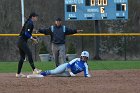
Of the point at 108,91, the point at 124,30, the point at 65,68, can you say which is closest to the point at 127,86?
the point at 108,91

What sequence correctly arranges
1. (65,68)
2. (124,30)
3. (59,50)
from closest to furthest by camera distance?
1. (65,68)
2. (59,50)
3. (124,30)

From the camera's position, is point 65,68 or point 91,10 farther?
point 91,10

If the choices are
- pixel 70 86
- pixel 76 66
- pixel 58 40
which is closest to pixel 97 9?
pixel 58 40

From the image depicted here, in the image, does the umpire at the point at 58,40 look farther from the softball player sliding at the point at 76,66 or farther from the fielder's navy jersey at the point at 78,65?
the fielder's navy jersey at the point at 78,65

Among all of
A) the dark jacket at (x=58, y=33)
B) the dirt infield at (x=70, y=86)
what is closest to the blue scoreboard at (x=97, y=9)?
the dark jacket at (x=58, y=33)

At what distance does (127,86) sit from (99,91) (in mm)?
1202

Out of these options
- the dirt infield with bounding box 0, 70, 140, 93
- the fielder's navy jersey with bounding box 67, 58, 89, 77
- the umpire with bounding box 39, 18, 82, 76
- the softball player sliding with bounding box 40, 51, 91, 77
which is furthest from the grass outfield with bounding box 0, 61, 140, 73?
the dirt infield with bounding box 0, 70, 140, 93

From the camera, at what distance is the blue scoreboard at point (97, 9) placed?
27672 mm

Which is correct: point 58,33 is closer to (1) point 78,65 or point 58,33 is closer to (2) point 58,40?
(2) point 58,40

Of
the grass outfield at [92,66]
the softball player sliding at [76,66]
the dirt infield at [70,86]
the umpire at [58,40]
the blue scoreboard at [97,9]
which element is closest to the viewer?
the dirt infield at [70,86]

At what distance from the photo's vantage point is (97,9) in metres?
27.7

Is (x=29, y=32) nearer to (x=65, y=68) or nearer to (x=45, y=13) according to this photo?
(x=65, y=68)

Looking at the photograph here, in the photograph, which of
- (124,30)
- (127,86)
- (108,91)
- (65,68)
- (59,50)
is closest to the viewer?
(108,91)

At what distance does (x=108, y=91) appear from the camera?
10.7 metres
